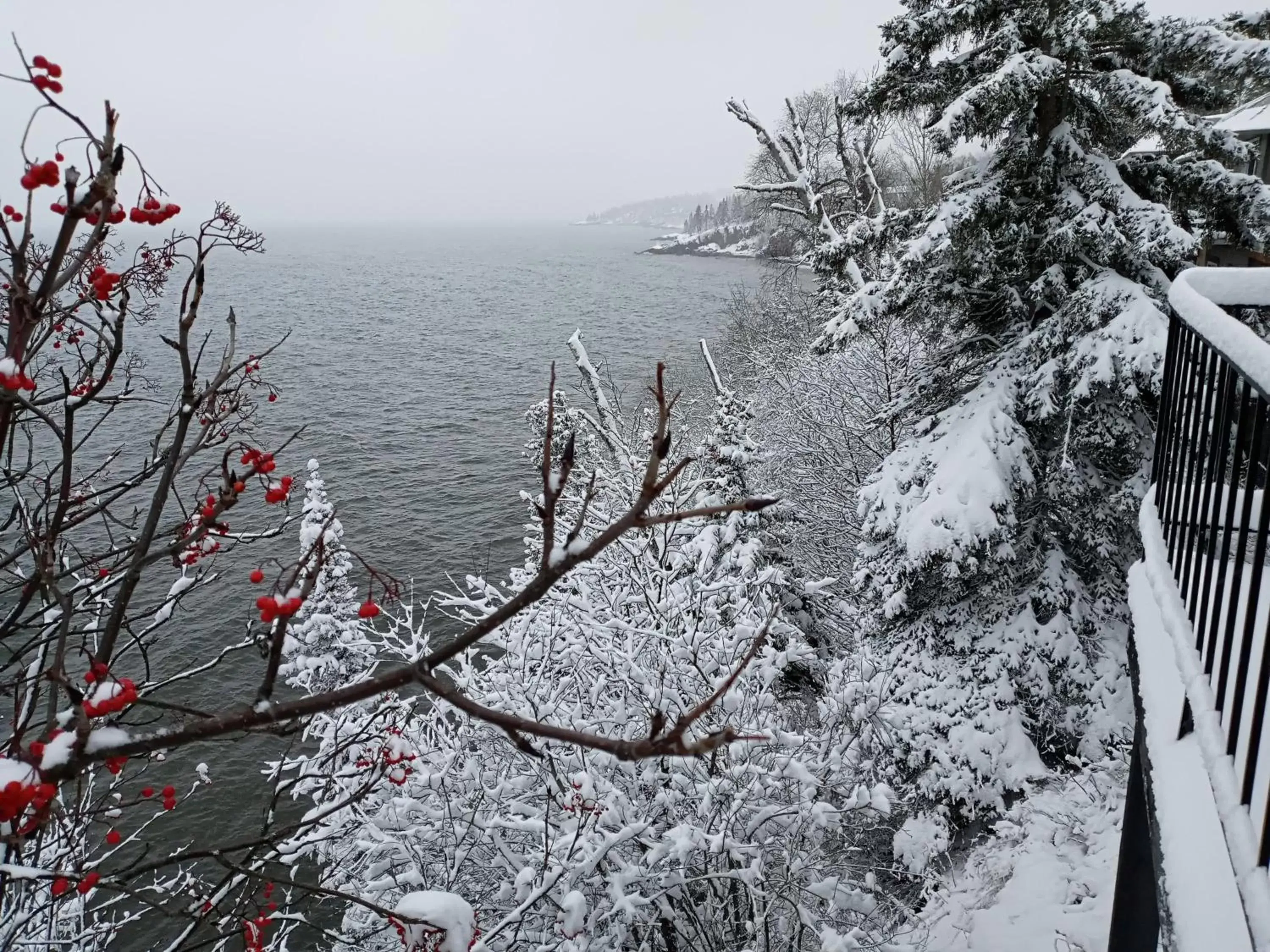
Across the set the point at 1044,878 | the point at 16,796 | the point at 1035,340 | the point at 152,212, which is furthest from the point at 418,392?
the point at 16,796

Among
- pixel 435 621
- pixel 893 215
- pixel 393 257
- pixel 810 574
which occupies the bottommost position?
pixel 435 621

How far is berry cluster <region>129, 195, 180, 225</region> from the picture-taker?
8.84ft

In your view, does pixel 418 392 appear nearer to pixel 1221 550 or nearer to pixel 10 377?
pixel 10 377

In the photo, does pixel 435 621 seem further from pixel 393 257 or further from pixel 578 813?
pixel 393 257

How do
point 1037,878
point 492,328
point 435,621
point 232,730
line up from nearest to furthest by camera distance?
point 232,730 < point 1037,878 < point 435,621 < point 492,328

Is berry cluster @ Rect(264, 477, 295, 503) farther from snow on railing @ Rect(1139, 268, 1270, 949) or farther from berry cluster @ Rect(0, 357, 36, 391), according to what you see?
snow on railing @ Rect(1139, 268, 1270, 949)

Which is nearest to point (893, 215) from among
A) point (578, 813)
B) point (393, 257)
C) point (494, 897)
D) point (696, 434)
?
point (578, 813)

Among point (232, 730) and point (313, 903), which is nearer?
point (232, 730)

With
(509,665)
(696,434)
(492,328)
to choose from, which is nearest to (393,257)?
(492,328)

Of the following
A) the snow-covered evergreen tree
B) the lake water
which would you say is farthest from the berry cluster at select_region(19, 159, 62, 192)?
the snow-covered evergreen tree

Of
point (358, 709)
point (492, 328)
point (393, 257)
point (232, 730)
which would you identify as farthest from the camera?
point (393, 257)

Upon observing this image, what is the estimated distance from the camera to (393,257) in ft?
445

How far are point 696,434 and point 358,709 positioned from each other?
18598mm

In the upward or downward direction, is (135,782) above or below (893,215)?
below
